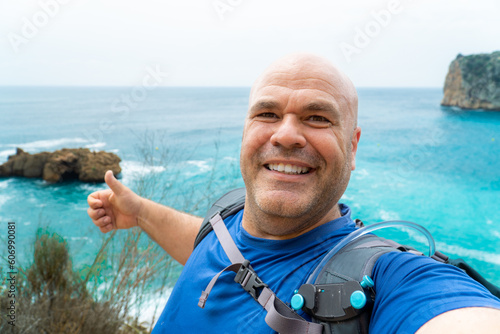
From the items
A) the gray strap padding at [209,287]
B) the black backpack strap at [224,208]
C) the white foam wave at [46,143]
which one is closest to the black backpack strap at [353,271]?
the gray strap padding at [209,287]

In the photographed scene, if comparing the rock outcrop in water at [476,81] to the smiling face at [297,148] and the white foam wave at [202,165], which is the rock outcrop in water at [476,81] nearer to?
the white foam wave at [202,165]

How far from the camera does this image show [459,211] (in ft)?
57.0

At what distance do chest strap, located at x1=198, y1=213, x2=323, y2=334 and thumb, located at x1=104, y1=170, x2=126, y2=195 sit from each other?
77 centimetres

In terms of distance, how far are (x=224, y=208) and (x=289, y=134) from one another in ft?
2.10

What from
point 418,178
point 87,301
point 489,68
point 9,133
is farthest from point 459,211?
point 9,133

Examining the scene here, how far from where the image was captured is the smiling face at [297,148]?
1.37 meters

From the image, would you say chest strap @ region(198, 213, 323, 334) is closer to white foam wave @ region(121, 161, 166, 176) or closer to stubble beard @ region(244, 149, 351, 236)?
stubble beard @ region(244, 149, 351, 236)

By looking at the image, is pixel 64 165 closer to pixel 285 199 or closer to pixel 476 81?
pixel 285 199

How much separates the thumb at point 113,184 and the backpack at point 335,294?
1.06 m

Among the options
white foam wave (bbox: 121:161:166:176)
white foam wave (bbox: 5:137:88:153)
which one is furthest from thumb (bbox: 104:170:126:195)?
white foam wave (bbox: 5:137:88:153)

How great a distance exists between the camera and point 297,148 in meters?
1.39

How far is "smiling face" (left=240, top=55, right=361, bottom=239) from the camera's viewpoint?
54.1 inches

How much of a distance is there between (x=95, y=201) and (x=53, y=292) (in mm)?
2949

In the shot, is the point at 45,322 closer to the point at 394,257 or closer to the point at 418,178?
the point at 394,257
